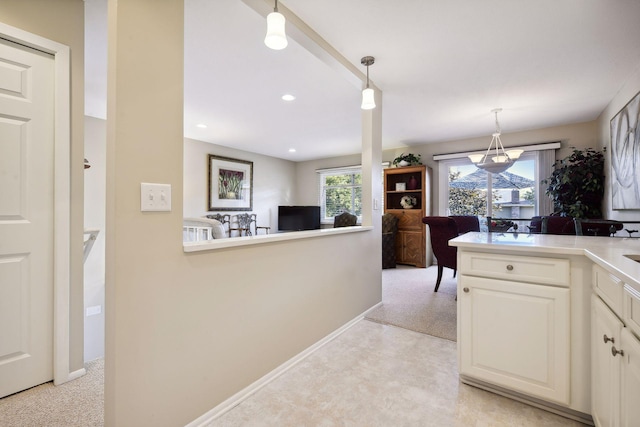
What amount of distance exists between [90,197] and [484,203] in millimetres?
6126

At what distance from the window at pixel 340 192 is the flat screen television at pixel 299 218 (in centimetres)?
74

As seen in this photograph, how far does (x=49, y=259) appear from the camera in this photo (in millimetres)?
1696

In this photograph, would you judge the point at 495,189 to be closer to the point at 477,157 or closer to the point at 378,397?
the point at 477,157

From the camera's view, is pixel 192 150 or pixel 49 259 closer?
pixel 49 259

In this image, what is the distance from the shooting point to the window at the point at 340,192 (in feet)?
22.1

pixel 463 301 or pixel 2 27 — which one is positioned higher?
pixel 2 27

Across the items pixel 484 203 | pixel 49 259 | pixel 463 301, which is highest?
pixel 484 203

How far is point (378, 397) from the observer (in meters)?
1.62

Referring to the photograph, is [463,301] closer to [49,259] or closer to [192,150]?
[49,259]

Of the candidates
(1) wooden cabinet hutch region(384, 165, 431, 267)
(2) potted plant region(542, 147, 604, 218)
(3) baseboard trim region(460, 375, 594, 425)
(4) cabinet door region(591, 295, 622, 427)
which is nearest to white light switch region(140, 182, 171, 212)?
(4) cabinet door region(591, 295, 622, 427)

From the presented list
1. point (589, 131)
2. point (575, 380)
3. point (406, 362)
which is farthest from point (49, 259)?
point (589, 131)

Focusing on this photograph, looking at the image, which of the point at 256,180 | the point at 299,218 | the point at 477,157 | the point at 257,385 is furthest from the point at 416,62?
the point at 256,180

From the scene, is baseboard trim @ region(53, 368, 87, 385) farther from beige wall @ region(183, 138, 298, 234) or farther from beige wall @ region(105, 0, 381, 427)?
beige wall @ region(183, 138, 298, 234)

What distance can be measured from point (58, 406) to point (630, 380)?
2457 millimetres
